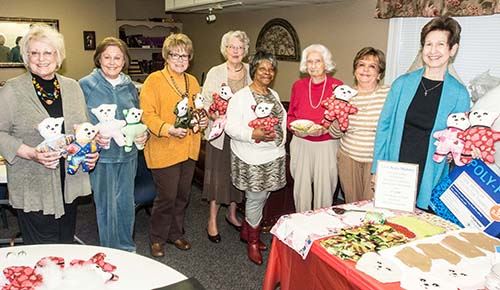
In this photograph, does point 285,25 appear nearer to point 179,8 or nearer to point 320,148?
point 179,8

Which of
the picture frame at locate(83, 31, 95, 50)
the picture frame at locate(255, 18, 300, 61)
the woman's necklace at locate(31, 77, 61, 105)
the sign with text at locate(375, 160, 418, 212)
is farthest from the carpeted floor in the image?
the picture frame at locate(83, 31, 95, 50)

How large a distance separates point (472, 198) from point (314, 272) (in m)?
0.70

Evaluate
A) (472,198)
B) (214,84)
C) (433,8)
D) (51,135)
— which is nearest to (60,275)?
(51,135)

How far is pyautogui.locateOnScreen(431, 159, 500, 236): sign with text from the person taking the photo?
1.53 m

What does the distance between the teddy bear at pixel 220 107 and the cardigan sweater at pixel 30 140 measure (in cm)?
→ 79

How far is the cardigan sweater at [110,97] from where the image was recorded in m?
2.10

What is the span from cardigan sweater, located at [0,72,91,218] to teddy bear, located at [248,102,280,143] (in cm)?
88

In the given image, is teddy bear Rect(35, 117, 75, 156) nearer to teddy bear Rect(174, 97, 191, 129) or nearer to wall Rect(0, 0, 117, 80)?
teddy bear Rect(174, 97, 191, 129)

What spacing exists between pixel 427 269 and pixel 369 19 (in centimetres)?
244

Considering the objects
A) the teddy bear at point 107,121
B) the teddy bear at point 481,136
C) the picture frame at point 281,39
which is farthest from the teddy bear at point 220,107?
the picture frame at point 281,39

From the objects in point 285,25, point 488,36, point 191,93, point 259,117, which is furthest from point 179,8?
point 488,36

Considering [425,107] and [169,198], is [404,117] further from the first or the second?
[169,198]

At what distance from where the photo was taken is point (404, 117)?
1.85m

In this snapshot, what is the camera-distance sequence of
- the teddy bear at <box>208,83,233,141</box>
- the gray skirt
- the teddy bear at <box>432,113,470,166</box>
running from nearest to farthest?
the teddy bear at <box>432,113,470,166</box>, the gray skirt, the teddy bear at <box>208,83,233,141</box>
